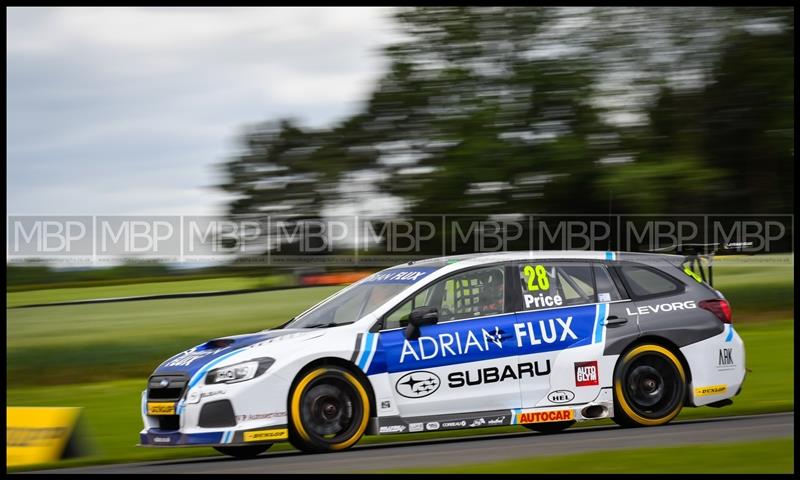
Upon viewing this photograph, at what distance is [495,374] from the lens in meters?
9.70

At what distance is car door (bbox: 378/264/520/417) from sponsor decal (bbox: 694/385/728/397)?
1.88 metres

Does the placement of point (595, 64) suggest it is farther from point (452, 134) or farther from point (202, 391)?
point (202, 391)

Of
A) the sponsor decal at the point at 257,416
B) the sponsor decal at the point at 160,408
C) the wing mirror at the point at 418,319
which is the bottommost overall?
the sponsor decal at the point at 257,416

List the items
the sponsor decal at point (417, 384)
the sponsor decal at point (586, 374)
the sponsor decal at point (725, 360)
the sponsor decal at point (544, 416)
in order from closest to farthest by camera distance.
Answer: the sponsor decal at point (417, 384) < the sponsor decal at point (544, 416) < the sponsor decal at point (586, 374) < the sponsor decal at point (725, 360)

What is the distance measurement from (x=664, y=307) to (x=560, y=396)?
1.45 metres

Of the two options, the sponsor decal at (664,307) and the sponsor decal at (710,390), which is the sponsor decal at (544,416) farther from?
the sponsor decal at (710,390)

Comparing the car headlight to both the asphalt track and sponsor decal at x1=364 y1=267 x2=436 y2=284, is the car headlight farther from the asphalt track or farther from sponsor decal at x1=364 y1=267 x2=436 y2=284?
sponsor decal at x1=364 y1=267 x2=436 y2=284

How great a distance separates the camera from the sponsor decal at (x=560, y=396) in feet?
32.5

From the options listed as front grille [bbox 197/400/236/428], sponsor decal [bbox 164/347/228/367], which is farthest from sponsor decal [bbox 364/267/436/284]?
front grille [bbox 197/400/236/428]

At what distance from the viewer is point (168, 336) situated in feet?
71.9

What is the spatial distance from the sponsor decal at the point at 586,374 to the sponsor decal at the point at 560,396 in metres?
0.11

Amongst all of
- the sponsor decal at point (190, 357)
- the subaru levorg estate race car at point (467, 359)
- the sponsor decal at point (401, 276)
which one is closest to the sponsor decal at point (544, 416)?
the subaru levorg estate race car at point (467, 359)

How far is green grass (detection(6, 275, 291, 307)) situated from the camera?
21391 millimetres
